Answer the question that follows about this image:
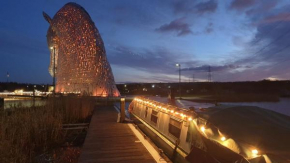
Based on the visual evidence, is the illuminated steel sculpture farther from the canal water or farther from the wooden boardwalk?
the wooden boardwalk

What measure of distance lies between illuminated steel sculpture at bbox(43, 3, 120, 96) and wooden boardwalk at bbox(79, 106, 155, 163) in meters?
21.0

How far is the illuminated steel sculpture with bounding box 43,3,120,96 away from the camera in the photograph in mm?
33719

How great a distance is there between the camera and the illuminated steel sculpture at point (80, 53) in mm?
33719

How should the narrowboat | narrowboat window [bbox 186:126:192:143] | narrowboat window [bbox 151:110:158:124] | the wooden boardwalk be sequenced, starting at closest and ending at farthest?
the narrowboat → narrowboat window [bbox 186:126:192:143] → the wooden boardwalk → narrowboat window [bbox 151:110:158:124]

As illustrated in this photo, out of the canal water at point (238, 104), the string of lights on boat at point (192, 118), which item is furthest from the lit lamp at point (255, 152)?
the canal water at point (238, 104)

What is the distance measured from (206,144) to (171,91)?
24.6 feet

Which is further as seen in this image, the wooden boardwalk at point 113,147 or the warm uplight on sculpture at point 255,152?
the wooden boardwalk at point 113,147

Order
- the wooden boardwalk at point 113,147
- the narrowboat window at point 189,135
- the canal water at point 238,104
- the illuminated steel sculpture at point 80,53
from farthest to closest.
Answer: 1. the illuminated steel sculpture at point 80,53
2. the canal water at point 238,104
3. the wooden boardwalk at point 113,147
4. the narrowboat window at point 189,135

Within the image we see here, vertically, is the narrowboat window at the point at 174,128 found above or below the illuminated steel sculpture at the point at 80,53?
below

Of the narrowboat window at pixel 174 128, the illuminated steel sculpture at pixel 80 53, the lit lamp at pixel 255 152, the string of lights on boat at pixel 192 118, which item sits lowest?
the narrowboat window at pixel 174 128

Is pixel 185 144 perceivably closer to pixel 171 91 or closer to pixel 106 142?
pixel 106 142

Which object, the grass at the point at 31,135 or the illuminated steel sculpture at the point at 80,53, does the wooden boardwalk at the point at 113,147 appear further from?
the illuminated steel sculpture at the point at 80,53

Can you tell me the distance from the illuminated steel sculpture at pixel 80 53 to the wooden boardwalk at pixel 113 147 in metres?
21.0

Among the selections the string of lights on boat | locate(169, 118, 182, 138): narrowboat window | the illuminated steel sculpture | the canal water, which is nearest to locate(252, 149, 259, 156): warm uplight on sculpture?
the string of lights on boat
